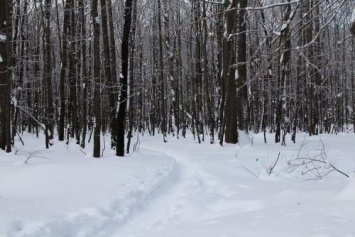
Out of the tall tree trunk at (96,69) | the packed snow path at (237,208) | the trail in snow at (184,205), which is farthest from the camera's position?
the tall tree trunk at (96,69)

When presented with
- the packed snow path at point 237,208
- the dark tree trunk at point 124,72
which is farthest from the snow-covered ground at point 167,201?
the dark tree trunk at point 124,72

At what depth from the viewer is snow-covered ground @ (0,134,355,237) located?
489 cm

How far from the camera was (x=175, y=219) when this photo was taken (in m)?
6.27

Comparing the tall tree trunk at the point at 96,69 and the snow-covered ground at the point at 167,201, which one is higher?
the tall tree trunk at the point at 96,69

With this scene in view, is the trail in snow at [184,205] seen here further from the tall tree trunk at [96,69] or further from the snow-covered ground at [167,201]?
the tall tree trunk at [96,69]

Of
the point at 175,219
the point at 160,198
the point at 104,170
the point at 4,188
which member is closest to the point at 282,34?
the point at 175,219

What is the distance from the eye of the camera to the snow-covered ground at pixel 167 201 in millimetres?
4895

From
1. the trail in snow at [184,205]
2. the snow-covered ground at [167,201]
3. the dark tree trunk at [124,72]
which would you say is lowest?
the trail in snow at [184,205]

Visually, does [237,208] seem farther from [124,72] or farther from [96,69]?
[124,72]

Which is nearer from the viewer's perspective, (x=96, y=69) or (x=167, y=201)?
(x=167, y=201)

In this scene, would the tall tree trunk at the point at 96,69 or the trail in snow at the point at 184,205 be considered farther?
the tall tree trunk at the point at 96,69

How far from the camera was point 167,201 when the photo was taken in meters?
7.60

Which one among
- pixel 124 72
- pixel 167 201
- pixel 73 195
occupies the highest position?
pixel 124 72

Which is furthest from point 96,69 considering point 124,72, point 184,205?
point 184,205
